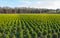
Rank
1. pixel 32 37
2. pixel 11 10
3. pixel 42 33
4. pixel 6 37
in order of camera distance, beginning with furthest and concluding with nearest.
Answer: pixel 11 10 < pixel 42 33 < pixel 32 37 < pixel 6 37

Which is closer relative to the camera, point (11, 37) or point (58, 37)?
point (11, 37)

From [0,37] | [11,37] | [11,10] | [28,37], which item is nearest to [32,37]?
[28,37]

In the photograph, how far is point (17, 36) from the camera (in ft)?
31.6

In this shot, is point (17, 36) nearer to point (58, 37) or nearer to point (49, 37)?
point (49, 37)

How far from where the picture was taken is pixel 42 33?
35.2 feet

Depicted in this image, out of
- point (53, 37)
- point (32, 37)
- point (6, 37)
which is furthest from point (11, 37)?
point (53, 37)

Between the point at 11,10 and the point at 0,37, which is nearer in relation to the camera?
the point at 0,37

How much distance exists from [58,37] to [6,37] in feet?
11.0

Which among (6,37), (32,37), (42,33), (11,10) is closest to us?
(6,37)

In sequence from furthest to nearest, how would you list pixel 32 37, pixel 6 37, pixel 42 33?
1. pixel 42 33
2. pixel 32 37
3. pixel 6 37

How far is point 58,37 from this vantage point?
32.0ft

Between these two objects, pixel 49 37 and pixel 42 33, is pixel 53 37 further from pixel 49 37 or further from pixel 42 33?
pixel 42 33

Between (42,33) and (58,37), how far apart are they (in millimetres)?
1354

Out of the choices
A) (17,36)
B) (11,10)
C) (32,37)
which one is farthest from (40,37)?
(11,10)
